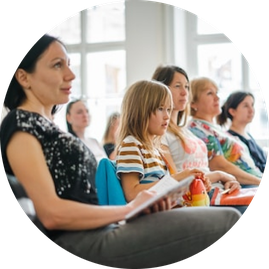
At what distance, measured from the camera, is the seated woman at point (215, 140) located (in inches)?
42.4

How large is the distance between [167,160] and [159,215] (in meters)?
0.11

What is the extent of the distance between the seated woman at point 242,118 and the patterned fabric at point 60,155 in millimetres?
331

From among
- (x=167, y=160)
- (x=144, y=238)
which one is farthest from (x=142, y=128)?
(x=144, y=238)

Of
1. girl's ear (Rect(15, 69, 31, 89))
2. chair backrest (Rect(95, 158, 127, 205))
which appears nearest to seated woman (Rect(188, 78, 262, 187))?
chair backrest (Rect(95, 158, 127, 205))

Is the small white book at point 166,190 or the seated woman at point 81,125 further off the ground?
the seated woman at point 81,125

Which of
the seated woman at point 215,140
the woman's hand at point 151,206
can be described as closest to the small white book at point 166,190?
the woman's hand at point 151,206

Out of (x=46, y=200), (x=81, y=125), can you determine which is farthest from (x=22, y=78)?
(x=46, y=200)

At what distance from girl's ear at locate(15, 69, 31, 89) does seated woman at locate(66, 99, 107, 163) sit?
9 centimetres

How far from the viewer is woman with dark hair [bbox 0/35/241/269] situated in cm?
95

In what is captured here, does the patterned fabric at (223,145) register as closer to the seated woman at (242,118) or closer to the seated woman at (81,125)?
the seated woman at (242,118)

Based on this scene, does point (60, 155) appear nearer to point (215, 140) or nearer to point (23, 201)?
point (23, 201)

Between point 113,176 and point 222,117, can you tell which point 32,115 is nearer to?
point 113,176

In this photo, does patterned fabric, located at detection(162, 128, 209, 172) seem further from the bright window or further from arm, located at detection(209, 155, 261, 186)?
the bright window

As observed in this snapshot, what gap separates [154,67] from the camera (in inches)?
41.0
